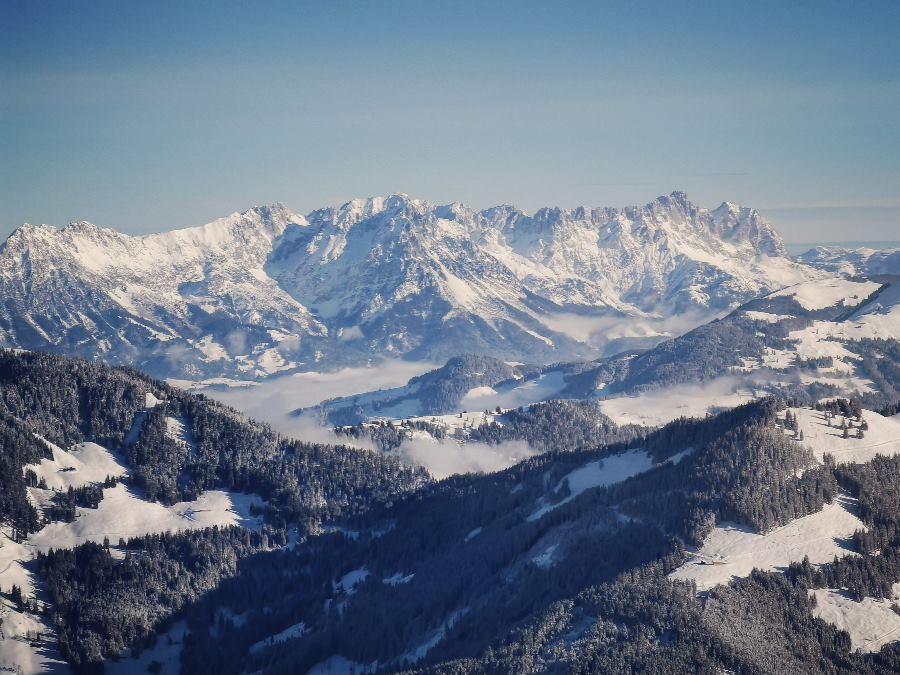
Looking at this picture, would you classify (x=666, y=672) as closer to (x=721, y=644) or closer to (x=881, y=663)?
(x=721, y=644)

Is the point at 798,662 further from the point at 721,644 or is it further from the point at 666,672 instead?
the point at 666,672

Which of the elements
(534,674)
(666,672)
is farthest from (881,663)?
(534,674)

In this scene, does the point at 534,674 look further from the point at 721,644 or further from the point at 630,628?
the point at 721,644

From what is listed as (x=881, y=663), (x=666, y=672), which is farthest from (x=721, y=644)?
(x=881, y=663)

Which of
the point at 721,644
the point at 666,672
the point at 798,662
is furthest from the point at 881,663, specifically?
the point at 666,672

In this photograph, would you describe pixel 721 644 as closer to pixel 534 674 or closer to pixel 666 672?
pixel 666 672

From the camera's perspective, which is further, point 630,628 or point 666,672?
point 630,628
